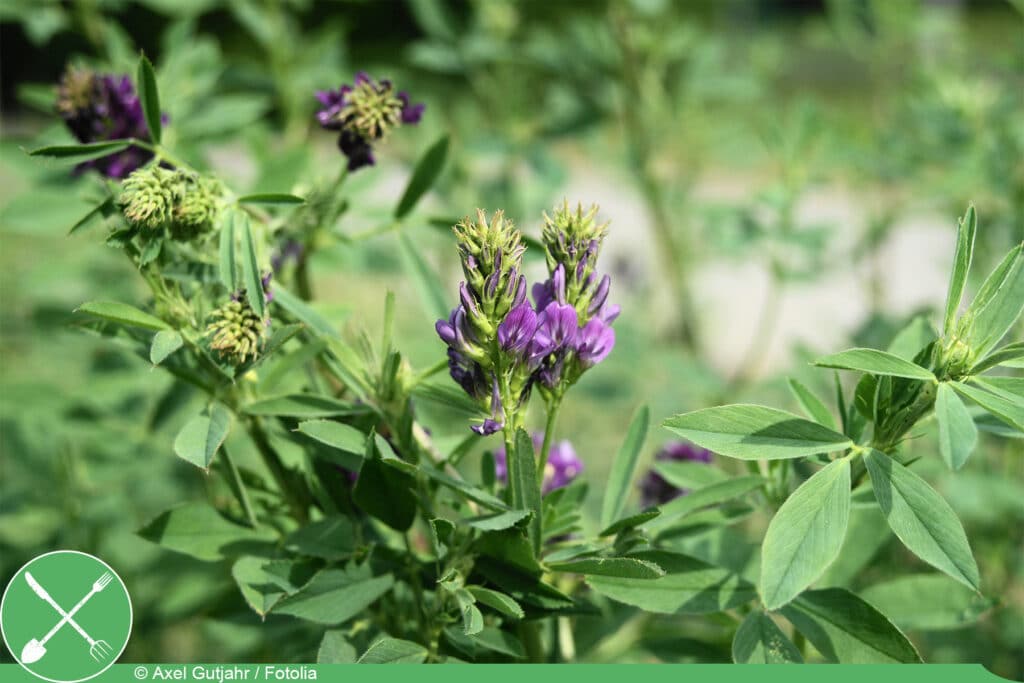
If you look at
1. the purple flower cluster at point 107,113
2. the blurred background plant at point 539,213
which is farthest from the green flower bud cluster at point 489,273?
the purple flower cluster at point 107,113

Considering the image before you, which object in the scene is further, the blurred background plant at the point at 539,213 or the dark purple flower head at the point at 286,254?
the blurred background plant at the point at 539,213

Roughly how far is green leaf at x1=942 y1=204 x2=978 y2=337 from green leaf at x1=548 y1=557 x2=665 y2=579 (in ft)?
0.95

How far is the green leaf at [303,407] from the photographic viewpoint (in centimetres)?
81

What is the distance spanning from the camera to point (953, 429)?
64 cm

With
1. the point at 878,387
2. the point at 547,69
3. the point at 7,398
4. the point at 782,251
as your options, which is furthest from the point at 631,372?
the point at 878,387

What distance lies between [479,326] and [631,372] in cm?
146

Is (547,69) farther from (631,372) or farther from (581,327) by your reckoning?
(581,327)

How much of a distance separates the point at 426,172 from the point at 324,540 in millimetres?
422

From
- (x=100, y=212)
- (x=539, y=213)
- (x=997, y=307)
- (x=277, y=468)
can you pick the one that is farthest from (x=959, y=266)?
(x=539, y=213)

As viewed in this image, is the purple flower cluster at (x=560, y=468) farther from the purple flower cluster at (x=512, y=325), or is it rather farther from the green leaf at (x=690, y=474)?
the purple flower cluster at (x=512, y=325)

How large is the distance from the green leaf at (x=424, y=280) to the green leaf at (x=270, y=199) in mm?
205

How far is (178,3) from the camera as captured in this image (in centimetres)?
180

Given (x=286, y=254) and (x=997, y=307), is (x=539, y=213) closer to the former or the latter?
(x=286, y=254)

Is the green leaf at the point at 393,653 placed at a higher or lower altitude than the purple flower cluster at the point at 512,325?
lower
